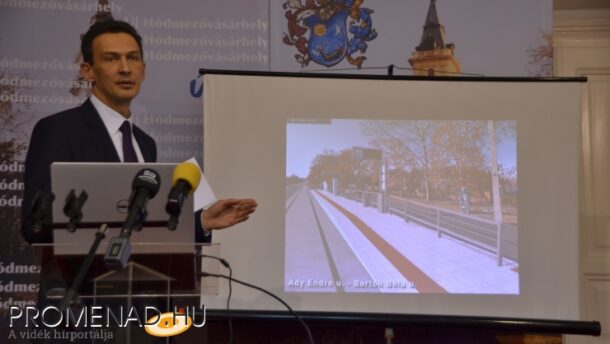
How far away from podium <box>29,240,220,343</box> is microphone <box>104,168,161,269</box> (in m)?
0.17

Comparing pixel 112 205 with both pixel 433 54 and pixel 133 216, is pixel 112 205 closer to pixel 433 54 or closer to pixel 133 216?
pixel 133 216

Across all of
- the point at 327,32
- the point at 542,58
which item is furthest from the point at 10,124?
the point at 542,58

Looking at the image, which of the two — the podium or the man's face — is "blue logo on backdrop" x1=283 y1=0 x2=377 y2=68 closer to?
the man's face

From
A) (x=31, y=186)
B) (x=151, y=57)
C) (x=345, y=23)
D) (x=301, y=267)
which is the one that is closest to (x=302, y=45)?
(x=345, y=23)

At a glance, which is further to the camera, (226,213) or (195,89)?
(195,89)

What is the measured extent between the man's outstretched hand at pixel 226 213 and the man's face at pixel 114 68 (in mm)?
1261

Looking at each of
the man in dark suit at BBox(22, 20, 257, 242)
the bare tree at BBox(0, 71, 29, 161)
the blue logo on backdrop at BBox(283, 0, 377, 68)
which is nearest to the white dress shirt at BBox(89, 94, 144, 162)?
the man in dark suit at BBox(22, 20, 257, 242)

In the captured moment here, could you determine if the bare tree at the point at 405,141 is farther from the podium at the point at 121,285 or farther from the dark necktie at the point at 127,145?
the podium at the point at 121,285

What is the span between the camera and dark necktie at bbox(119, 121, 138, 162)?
9.57 feet

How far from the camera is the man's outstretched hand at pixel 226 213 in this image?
204 cm

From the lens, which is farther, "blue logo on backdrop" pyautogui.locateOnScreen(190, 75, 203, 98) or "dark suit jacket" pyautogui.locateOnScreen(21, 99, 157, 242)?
"blue logo on backdrop" pyautogui.locateOnScreen(190, 75, 203, 98)

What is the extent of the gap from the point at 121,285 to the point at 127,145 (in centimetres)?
147

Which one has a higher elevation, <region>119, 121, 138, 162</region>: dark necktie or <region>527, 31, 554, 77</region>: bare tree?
<region>527, 31, 554, 77</region>: bare tree

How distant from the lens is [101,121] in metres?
2.94
